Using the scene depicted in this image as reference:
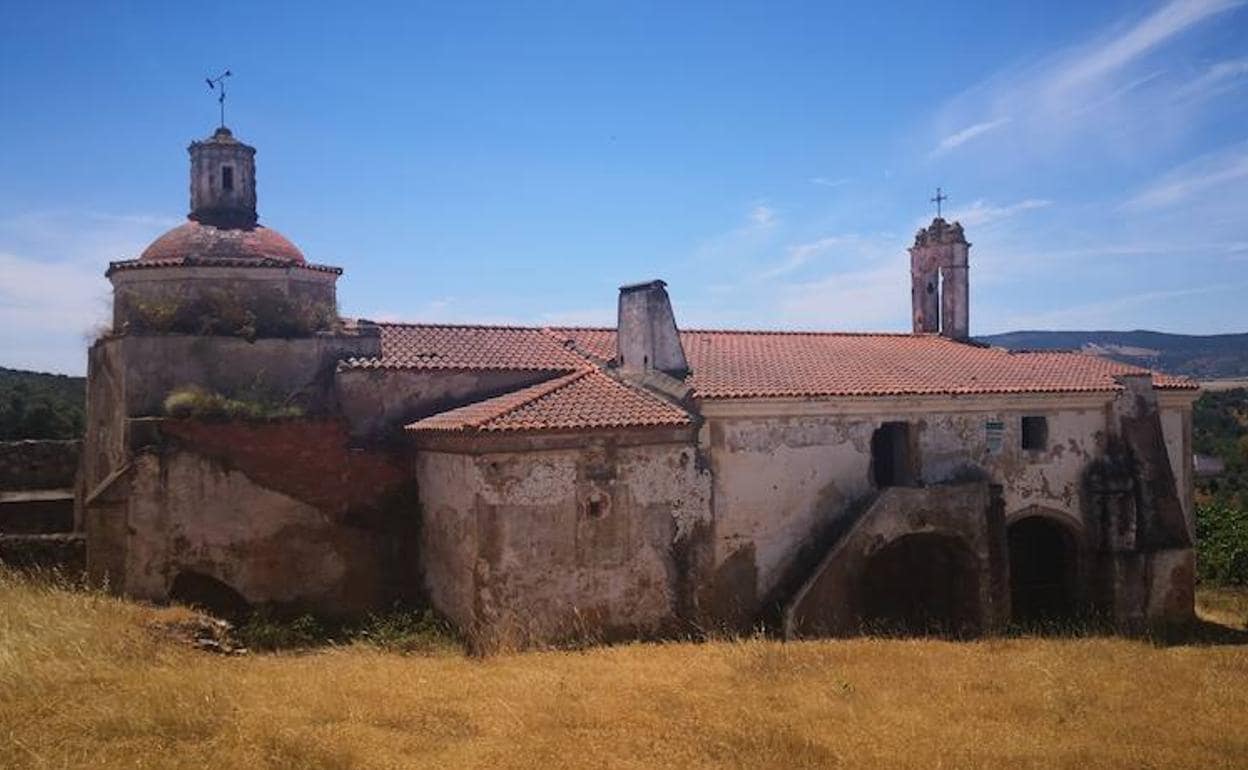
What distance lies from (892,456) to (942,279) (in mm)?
7761

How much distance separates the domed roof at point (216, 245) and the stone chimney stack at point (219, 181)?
469 mm

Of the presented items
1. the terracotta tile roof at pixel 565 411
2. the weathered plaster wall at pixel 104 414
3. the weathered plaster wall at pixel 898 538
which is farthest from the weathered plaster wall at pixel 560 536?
the weathered plaster wall at pixel 104 414

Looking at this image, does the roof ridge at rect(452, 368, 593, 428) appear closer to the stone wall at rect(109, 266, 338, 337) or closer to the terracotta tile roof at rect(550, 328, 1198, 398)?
the terracotta tile roof at rect(550, 328, 1198, 398)

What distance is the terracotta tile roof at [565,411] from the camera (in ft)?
47.7

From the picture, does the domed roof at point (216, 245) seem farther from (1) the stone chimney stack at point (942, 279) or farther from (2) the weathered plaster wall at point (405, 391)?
(1) the stone chimney stack at point (942, 279)

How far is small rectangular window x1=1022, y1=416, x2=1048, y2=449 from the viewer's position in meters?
19.5

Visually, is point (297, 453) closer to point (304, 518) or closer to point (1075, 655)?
point (304, 518)

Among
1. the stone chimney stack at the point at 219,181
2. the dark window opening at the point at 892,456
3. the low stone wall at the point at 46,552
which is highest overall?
the stone chimney stack at the point at 219,181

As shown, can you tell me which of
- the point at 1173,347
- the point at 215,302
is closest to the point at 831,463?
the point at 215,302

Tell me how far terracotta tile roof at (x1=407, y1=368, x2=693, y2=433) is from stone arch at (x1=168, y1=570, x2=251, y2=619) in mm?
3730

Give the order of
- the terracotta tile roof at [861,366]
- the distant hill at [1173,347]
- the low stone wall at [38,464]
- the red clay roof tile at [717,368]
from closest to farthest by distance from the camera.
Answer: the red clay roof tile at [717,368], the terracotta tile roof at [861,366], the low stone wall at [38,464], the distant hill at [1173,347]

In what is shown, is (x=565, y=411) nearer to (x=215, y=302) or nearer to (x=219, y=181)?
(x=215, y=302)

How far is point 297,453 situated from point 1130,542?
1533 cm

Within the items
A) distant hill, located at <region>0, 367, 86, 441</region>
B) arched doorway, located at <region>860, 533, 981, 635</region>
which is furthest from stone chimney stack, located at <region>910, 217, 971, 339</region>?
distant hill, located at <region>0, 367, 86, 441</region>
